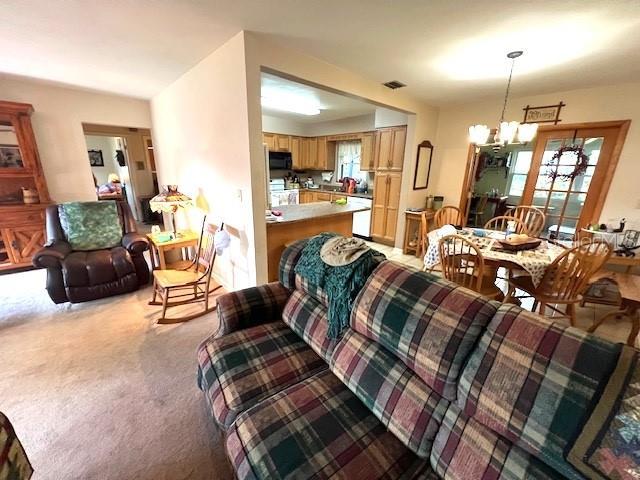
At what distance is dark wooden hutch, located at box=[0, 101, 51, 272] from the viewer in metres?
3.19

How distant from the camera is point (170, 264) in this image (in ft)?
9.73

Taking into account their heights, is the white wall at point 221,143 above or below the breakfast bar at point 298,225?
above

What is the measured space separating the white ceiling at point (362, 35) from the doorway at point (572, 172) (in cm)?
57

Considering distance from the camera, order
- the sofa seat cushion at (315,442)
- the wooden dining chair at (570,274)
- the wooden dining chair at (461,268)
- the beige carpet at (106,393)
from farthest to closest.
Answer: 1. the wooden dining chair at (461,268)
2. the wooden dining chair at (570,274)
3. the beige carpet at (106,393)
4. the sofa seat cushion at (315,442)

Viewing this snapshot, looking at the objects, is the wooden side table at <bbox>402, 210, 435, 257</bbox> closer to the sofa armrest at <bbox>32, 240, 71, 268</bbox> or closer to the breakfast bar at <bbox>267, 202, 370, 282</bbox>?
the breakfast bar at <bbox>267, 202, 370, 282</bbox>

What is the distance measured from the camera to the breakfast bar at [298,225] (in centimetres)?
269

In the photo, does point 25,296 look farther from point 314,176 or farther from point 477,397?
point 314,176

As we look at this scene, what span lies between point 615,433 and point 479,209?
5911 millimetres

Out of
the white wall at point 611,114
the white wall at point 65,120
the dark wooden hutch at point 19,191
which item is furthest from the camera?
the white wall at point 65,120

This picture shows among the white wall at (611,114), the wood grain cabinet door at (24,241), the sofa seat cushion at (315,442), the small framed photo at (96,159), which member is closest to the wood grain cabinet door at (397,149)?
the white wall at (611,114)

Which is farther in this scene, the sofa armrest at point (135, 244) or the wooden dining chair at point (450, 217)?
the wooden dining chair at point (450, 217)

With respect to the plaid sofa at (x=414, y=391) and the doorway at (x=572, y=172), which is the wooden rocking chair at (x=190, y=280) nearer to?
the plaid sofa at (x=414, y=391)

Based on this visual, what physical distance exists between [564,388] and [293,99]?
4.25 m

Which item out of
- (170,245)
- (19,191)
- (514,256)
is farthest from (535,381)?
(19,191)
